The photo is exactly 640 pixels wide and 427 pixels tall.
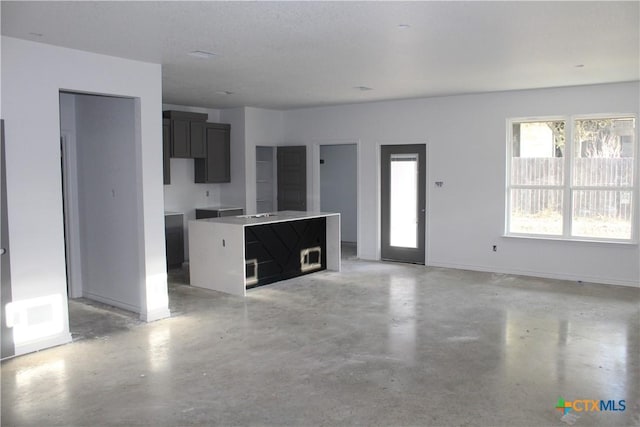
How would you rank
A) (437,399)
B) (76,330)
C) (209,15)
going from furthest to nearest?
(76,330)
(209,15)
(437,399)

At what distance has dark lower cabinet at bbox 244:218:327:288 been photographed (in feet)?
22.1

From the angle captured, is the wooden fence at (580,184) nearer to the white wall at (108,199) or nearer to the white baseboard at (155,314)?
the white baseboard at (155,314)

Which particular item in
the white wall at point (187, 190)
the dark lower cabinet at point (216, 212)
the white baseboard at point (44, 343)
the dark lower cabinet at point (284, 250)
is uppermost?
the white wall at point (187, 190)

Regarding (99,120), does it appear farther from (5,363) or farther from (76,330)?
(5,363)

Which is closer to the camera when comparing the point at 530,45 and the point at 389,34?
the point at 389,34

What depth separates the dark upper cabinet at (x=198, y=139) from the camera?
8.48 meters

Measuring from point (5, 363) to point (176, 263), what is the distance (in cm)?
416

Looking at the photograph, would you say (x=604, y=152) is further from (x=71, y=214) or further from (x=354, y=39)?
(x=71, y=214)

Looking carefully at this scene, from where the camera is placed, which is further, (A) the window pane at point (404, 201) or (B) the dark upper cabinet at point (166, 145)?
(A) the window pane at point (404, 201)

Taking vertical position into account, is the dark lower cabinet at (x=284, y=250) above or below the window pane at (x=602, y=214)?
below

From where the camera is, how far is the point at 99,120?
575cm

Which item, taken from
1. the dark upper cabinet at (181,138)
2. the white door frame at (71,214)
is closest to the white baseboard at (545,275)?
the dark upper cabinet at (181,138)

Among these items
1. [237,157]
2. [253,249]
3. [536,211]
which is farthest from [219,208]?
[536,211]

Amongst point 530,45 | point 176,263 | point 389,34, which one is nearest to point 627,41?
point 530,45
